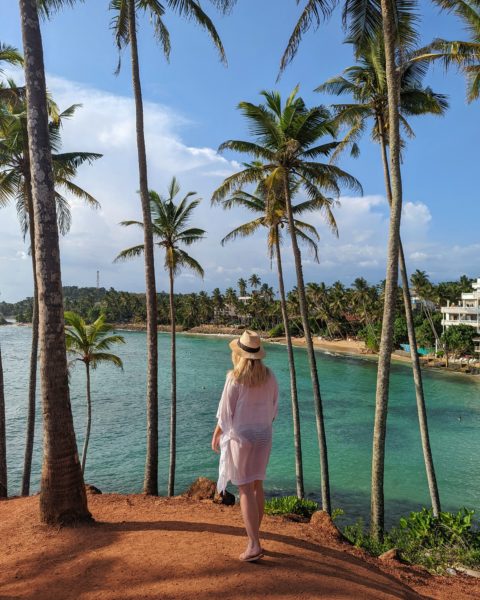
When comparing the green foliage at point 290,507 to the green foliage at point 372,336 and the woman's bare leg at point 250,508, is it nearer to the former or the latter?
the woman's bare leg at point 250,508

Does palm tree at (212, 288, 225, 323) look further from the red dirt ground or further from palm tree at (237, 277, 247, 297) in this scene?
the red dirt ground

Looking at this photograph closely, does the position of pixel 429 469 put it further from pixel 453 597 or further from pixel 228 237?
pixel 228 237

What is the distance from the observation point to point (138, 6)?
34.8 feet

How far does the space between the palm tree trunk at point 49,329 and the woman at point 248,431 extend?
245 centimetres

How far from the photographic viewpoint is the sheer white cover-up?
4.28m

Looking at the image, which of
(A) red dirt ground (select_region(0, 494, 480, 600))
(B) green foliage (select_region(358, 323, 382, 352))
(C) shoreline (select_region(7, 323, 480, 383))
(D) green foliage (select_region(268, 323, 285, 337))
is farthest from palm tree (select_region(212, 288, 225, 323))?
(A) red dirt ground (select_region(0, 494, 480, 600))

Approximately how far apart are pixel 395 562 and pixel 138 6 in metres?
12.4

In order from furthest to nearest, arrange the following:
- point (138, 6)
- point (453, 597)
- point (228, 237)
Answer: point (228, 237) < point (138, 6) < point (453, 597)

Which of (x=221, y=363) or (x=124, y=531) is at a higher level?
(x=124, y=531)

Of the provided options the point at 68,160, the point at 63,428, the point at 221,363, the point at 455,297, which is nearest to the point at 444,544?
the point at 63,428

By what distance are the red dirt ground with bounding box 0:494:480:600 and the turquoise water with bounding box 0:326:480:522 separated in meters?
12.1

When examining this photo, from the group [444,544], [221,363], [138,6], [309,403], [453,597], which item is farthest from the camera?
[221,363]

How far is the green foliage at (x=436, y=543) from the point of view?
709cm

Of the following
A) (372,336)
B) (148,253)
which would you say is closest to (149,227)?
(148,253)
